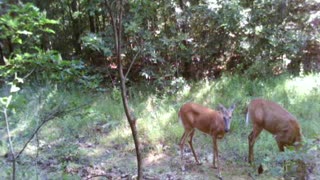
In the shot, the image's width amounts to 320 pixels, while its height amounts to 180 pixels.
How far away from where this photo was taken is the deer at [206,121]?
5.68 m

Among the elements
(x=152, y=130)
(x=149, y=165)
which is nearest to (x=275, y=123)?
(x=149, y=165)

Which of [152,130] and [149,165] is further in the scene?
[152,130]

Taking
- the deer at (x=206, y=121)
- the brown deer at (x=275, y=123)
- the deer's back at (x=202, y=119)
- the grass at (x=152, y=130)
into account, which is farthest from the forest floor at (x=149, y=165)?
the deer's back at (x=202, y=119)

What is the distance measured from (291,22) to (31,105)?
6507 mm

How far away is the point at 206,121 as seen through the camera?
5934mm

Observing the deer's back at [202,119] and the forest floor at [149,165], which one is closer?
the forest floor at [149,165]

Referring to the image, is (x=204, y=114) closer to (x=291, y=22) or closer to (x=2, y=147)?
(x=2, y=147)

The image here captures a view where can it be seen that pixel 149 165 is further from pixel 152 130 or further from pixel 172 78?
pixel 172 78

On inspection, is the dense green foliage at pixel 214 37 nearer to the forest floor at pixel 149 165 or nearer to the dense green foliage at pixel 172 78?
the dense green foliage at pixel 172 78

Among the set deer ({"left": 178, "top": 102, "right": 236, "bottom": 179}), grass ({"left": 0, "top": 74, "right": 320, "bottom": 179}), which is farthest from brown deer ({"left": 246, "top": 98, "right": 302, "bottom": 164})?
deer ({"left": 178, "top": 102, "right": 236, "bottom": 179})

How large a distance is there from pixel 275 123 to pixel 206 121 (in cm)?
105

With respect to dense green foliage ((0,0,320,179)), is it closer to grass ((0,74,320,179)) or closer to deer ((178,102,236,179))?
grass ((0,74,320,179))

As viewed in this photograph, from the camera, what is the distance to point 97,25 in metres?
11.7

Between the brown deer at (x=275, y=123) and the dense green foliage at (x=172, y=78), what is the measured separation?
45cm
